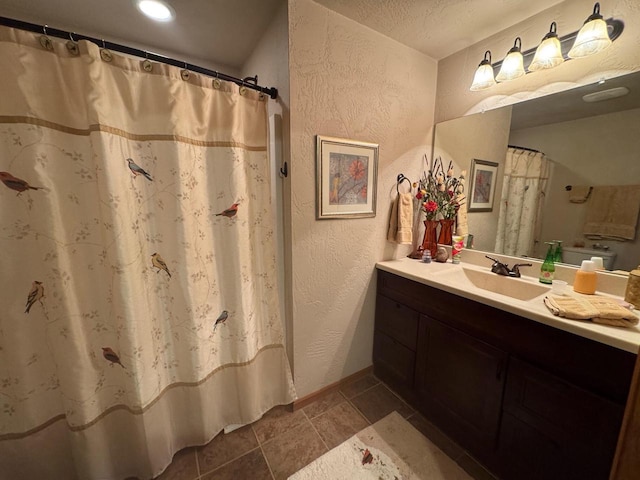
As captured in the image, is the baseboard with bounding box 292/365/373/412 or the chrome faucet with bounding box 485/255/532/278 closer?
the chrome faucet with bounding box 485/255/532/278

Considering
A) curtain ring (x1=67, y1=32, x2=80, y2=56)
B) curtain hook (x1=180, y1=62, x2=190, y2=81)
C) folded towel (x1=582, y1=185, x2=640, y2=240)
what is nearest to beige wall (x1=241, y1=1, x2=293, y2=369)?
curtain hook (x1=180, y1=62, x2=190, y2=81)

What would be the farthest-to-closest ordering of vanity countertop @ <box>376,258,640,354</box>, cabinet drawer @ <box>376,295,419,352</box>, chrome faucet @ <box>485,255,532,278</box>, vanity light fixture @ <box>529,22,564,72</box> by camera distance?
cabinet drawer @ <box>376,295,419,352</box>, chrome faucet @ <box>485,255,532,278</box>, vanity light fixture @ <box>529,22,564,72</box>, vanity countertop @ <box>376,258,640,354</box>

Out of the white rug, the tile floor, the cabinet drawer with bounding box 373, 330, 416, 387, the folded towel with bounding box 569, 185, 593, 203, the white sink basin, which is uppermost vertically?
the folded towel with bounding box 569, 185, 593, 203

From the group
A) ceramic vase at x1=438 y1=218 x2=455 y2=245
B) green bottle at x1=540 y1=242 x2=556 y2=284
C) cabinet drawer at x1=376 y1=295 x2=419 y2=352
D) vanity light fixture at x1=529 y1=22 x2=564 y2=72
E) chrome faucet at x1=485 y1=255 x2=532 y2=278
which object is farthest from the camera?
ceramic vase at x1=438 y1=218 x2=455 y2=245

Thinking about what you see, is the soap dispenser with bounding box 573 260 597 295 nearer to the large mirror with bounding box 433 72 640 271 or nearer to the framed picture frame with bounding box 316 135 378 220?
the large mirror with bounding box 433 72 640 271

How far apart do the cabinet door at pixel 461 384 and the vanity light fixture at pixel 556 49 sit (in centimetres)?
143

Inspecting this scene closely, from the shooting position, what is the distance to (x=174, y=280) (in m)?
1.11

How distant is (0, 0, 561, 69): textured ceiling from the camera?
120 centimetres

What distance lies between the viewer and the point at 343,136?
139 cm

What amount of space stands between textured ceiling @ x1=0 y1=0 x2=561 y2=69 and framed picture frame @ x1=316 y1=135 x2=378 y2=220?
26.1 inches

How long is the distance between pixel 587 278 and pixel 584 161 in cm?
58

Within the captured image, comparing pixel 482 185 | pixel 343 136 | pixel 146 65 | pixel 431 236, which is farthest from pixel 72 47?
pixel 482 185

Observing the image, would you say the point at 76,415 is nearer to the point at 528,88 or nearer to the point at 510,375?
the point at 510,375

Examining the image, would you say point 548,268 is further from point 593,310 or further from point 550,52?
point 550,52
